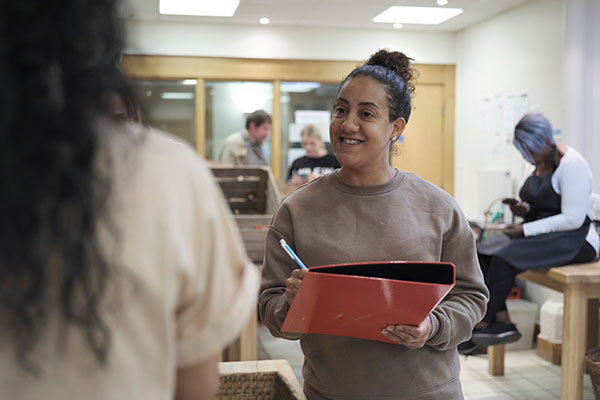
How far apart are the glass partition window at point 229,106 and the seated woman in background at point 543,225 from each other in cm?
375

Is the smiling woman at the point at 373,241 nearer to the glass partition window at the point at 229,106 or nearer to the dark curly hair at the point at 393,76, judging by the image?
the dark curly hair at the point at 393,76

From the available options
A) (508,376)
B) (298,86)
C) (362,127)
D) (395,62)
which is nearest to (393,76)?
(395,62)

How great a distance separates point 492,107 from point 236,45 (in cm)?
278

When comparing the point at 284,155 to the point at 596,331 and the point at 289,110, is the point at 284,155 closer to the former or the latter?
the point at 289,110

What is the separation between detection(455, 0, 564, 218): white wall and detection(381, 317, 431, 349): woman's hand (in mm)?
3761

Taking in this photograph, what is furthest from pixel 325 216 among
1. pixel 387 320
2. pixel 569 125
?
pixel 569 125

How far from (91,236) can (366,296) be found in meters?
0.78

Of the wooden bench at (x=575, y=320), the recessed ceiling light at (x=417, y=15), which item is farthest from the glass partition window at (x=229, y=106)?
the wooden bench at (x=575, y=320)

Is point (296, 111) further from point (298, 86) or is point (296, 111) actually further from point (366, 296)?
point (366, 296)

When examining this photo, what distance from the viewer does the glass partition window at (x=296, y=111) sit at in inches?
282

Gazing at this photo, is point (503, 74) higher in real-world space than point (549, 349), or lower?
higher

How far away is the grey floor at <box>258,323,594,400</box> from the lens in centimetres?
384

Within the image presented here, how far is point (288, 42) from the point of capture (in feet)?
23.0

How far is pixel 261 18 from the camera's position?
21.5 feet
